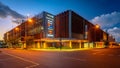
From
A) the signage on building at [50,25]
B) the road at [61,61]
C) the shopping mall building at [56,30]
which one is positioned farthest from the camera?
the signage on building at [50,25]

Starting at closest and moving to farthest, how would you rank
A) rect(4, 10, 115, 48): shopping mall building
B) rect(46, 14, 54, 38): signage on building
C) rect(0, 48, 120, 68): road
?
rect(0, 48, 120, 68): road, rect(4, 10, 115, 48): shopping mall building, rect(46, 14, 54, 38): signage on building

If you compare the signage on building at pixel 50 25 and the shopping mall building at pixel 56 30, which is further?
the signage on building at pixel 50 25

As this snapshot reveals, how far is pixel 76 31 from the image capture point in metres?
75.5

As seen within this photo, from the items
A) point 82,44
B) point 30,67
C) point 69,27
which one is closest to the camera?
point 30,67

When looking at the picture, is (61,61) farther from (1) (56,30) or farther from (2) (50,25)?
(1) (56,30)

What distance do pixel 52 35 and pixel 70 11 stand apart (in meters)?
13.2

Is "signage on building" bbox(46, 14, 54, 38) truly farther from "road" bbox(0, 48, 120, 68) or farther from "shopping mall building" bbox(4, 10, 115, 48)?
"road" bbox(0, 48, 120, 68)

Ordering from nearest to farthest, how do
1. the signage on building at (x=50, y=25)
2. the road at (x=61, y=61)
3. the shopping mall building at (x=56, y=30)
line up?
the road at (x=61, y=61), the shopping mall building at (x=56, y=30), the signage on building at (x=50, y=25)

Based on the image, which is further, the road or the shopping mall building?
the shopping mall building

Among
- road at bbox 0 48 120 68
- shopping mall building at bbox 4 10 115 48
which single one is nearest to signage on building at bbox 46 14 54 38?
shopping mall building at bbox 4 10 115 48

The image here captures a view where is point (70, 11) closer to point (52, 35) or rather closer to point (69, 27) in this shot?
point (69, 27)

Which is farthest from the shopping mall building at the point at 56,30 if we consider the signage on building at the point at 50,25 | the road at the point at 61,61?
the road at the point at 61,61

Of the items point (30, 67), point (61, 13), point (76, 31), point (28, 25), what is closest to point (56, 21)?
point (61, 13)

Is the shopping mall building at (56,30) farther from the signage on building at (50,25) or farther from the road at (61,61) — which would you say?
the road at (61,61)
